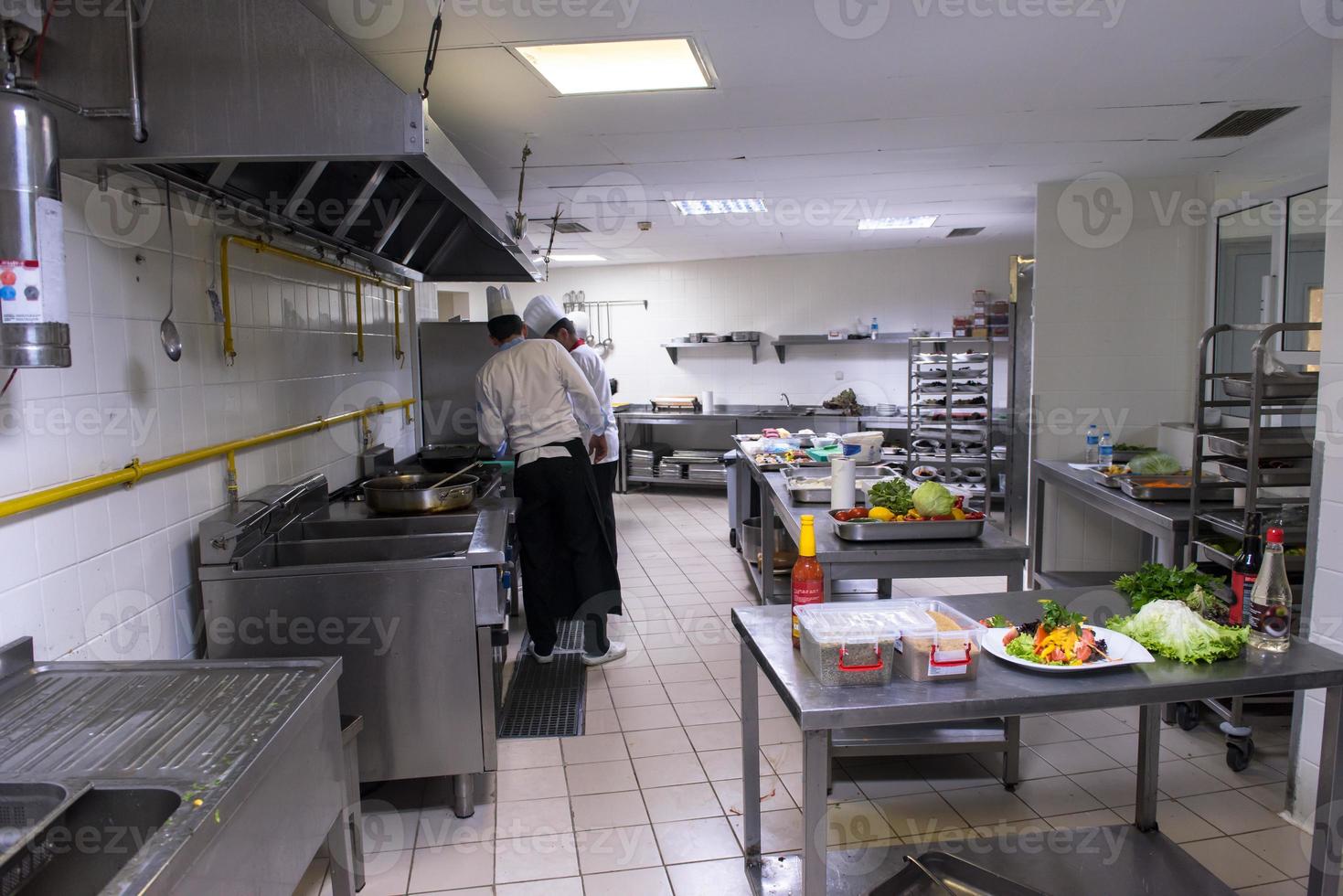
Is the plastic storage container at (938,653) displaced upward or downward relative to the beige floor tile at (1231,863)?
upward

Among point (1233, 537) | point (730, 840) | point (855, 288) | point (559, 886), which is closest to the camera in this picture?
point (559, 886)

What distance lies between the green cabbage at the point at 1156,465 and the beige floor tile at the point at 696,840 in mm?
2821

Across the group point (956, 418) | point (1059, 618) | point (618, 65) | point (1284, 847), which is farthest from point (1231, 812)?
point (956, 418)

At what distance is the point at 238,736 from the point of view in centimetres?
151

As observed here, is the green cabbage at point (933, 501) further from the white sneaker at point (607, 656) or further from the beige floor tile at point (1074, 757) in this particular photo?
the white sneaker at point (607, 656)

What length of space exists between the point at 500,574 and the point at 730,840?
3.46ft

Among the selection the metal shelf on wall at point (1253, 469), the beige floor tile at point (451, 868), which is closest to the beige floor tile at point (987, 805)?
the metal shelf on wall at point (1253, 469)

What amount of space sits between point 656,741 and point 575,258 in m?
6.05

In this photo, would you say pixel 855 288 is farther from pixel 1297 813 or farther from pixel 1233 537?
pixel 1297 813

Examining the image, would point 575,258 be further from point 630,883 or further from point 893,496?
point 630,883

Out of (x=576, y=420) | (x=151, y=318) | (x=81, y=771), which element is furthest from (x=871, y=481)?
(x=81, y=771)

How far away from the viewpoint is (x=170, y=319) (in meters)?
2.40

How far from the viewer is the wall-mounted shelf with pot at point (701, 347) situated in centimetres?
870

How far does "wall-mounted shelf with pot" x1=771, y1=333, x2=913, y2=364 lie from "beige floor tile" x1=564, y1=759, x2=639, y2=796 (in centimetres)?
593
